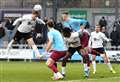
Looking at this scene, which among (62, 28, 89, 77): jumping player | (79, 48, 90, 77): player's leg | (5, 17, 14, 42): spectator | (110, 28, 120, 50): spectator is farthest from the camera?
(5, 17, 14, 42): spectator

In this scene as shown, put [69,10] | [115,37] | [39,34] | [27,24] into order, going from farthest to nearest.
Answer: [69,10]
[39,34]
[115,37]
[27,24]

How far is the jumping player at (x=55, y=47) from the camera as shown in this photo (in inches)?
723

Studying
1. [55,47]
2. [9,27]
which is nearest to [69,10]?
[9,27]

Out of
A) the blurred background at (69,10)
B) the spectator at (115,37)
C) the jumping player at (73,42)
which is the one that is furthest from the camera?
the blurred background at (69,10)

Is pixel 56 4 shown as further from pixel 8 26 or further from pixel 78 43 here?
pixel 78 43

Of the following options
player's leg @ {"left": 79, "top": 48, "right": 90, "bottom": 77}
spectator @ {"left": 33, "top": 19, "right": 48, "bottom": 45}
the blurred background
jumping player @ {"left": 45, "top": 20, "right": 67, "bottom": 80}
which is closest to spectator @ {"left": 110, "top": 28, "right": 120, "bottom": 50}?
the blurred background

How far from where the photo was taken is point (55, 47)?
18609mm

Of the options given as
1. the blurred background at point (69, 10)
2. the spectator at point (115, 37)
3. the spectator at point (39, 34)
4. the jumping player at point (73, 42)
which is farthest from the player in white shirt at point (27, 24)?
the blurred background at point (69, 10)

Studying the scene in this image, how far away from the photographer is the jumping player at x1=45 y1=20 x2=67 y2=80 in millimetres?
18375

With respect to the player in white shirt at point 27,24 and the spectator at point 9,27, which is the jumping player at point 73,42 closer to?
the player in white shirt at point 27,24

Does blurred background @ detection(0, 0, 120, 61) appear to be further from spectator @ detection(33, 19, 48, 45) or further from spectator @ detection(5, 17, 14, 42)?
spectator @ detection(33, 19, 48, 45)

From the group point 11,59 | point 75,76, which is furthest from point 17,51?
point 75,76

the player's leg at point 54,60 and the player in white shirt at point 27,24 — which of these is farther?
the player in white shirt at point 27,24

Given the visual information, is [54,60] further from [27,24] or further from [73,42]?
[27,24]
